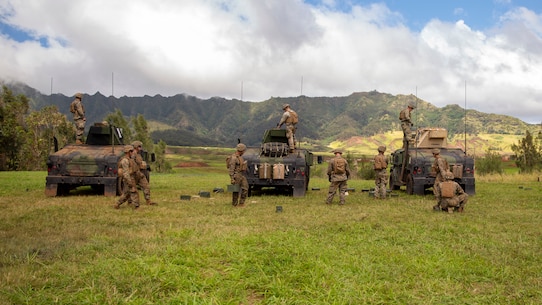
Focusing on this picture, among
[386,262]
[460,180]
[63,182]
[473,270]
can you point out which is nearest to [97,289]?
[386,262]

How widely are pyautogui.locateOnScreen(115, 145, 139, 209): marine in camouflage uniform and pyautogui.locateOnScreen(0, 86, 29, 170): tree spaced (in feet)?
113

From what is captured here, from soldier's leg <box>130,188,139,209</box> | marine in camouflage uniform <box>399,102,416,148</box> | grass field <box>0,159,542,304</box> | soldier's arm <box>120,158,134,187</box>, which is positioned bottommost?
grass field <box>0,159,542,304</box>

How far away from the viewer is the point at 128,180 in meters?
11.3

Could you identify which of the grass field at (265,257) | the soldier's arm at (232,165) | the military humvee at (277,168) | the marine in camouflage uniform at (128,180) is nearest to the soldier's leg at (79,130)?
the marine in camouflage uniform at (128,180)

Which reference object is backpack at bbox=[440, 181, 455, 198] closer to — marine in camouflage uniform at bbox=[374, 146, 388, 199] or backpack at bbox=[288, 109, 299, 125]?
marine in camouflage uniform at bbox=[374, 146, 388, 199]

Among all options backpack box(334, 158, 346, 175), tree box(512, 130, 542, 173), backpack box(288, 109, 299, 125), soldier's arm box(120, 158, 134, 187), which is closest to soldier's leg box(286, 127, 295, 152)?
backpack box(288, 109, 299, 125)

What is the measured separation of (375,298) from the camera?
4758mm

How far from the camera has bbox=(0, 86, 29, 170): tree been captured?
1596 inches

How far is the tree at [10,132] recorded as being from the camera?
4053cm

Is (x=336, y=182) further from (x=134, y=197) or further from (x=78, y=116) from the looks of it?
(x=78, y=116)

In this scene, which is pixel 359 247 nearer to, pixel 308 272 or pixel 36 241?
pixel 308 272

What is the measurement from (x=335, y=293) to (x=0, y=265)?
14.5 ft

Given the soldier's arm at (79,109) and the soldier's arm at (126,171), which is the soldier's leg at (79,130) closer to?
the soldier's arm at (79,109)

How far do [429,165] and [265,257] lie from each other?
11.5m
